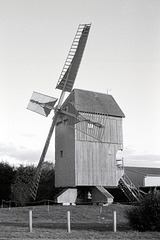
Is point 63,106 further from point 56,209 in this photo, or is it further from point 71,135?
point 56,209

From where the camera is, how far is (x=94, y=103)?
37.8 meters

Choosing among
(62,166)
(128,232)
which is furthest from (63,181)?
(128,232)

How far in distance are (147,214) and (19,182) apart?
84.7ft

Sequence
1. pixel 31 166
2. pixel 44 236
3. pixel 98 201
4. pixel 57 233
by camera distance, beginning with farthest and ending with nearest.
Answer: pixel 31 166 < pixel 98 201 < pixel 57 233 < pixel 44 236

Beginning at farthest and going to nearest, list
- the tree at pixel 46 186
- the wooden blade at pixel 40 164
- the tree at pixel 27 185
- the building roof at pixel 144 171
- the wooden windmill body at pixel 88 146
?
the building roof at pixel 144 171 → the tree at pixel 46 186 → the tree at pixel 27 185 → the wooden blade at pixel 40 164 → the wooden windmill body at pixel 88 146

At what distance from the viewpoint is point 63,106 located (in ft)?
124

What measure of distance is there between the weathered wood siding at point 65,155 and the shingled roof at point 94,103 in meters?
2.67

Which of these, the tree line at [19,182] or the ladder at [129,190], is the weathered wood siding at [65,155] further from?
the ladder at [129,190]

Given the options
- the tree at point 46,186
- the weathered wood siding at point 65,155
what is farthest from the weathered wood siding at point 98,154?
the tree at point 46,186

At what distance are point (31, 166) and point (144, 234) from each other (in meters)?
33.1

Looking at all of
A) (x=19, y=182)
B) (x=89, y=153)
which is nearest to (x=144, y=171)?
(x=19, y=182)

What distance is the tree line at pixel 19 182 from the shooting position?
41031 millimetres

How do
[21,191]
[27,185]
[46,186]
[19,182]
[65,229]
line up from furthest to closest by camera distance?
[46,186], [19,182], [27,185], [21,191], [65,229]

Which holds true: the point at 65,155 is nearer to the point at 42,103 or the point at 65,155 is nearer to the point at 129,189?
the point at 42,103
